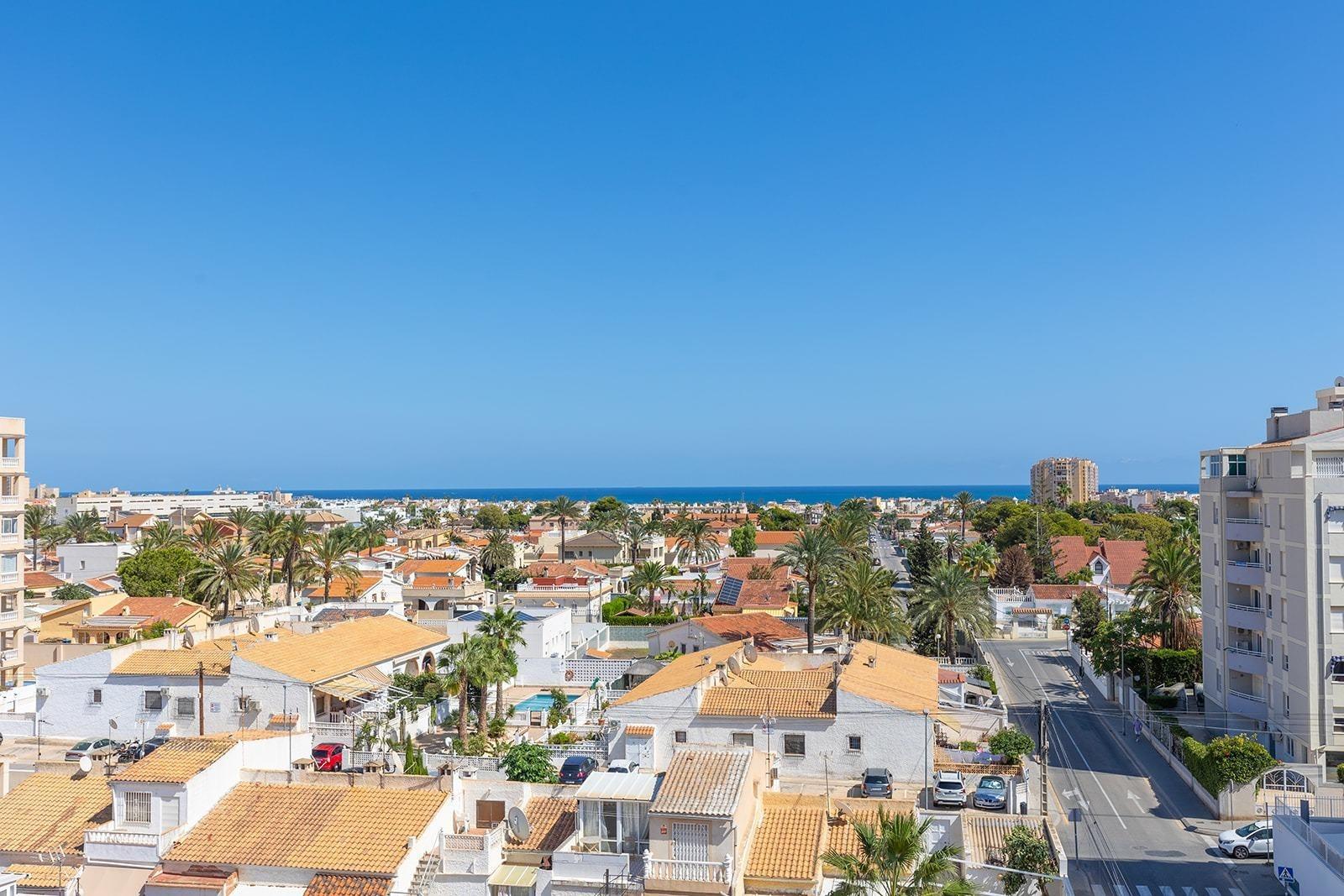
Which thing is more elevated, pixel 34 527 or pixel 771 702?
pixel 34 527

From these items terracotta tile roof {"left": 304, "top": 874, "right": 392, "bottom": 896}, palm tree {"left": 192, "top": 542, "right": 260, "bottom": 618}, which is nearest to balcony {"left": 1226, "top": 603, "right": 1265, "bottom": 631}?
terracotta tile roof {"left": 304, "top": 874, "right": 392, "bottom": 896}

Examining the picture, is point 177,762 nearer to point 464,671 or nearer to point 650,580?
point 464,671

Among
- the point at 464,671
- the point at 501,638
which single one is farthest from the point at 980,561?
the point at 464,671

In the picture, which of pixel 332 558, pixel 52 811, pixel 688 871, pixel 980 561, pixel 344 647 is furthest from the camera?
pixel 980 561

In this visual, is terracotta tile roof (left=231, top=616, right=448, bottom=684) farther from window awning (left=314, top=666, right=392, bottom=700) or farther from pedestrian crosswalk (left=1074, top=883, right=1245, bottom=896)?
pedestrian crosswalk (left=1074, top=883, right=1245, bottom=896)

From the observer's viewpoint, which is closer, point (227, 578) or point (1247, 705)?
point (1247, 705)

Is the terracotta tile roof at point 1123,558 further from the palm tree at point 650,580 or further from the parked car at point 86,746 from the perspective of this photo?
the parked car at point 86,746

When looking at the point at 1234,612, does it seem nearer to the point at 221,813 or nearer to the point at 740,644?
the point at 740,644

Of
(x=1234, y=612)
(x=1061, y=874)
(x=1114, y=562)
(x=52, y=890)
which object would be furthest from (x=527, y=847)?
(x=1114, y=562)
